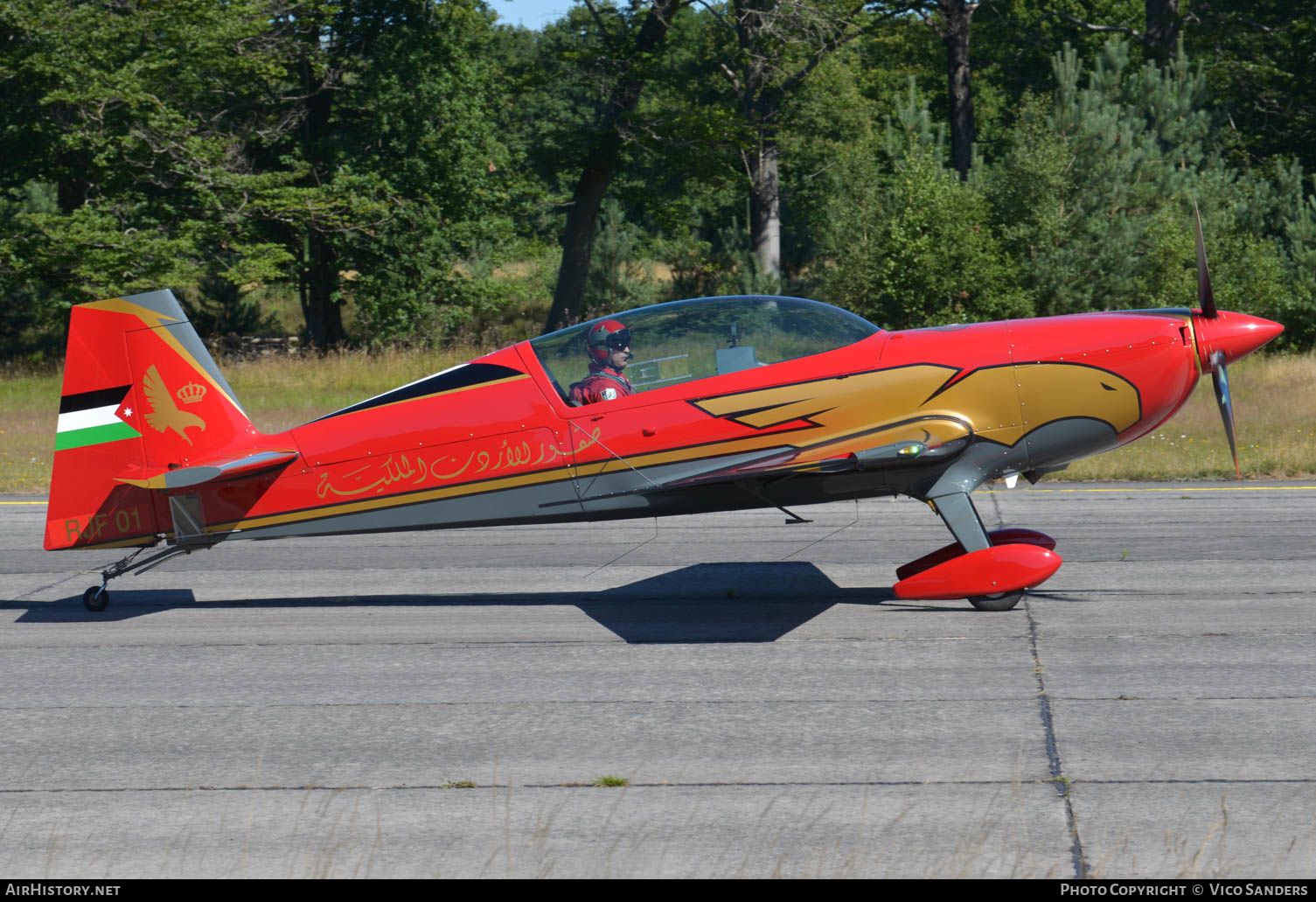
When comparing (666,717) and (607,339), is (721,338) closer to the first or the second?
(607,339)

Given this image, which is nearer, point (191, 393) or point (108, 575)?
point (191, 393)

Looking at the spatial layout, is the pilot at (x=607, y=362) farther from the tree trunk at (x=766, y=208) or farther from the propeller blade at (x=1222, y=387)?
the tree trunk at (x=766, y=208)

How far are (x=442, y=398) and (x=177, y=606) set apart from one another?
2.78 metres

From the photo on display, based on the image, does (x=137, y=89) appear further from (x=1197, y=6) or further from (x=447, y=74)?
(x=1197, y=6)

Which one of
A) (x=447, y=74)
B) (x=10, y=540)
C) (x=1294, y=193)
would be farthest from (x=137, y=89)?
(x=1294, y=193)

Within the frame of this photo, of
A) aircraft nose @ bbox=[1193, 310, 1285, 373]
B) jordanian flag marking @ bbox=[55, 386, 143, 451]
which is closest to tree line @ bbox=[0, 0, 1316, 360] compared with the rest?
aircraft nose @ bbox=[1193, 310, 1285, 373]

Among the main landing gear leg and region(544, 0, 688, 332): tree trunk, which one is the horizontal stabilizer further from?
region(544, 0, 688, 332): tree trunk

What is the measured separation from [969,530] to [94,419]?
20.0 ft

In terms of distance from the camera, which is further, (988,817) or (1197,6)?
(1197,6)

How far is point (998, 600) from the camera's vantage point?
8055 millimetres

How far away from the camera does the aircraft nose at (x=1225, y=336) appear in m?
7.87

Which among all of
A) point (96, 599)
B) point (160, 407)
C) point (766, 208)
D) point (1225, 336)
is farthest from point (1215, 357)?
point (766, 208)

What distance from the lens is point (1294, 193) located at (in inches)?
1163

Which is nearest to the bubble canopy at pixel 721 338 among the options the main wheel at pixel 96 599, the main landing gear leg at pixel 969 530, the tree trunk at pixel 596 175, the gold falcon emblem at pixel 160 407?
the main landing gear leg at pixel 969 530
